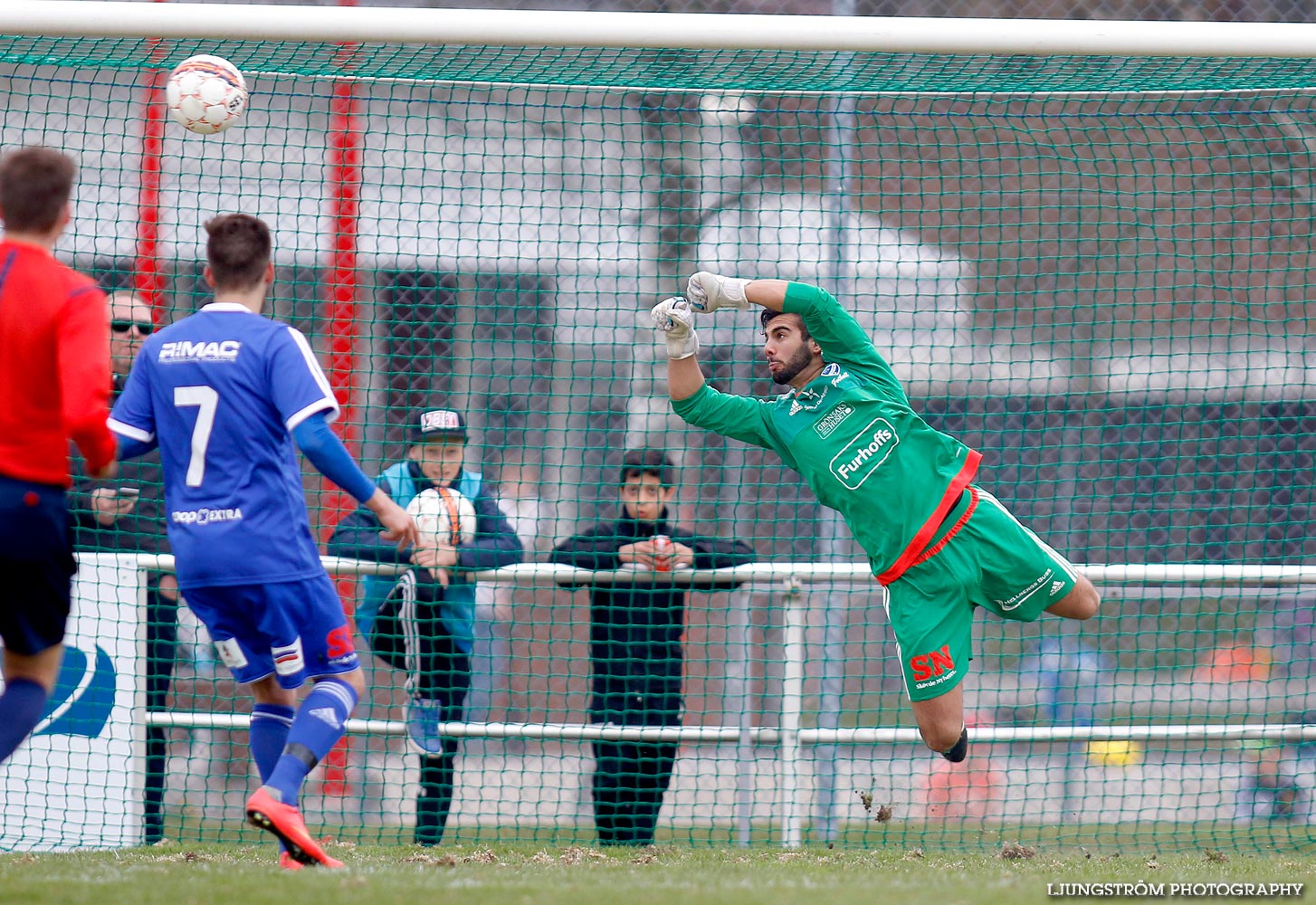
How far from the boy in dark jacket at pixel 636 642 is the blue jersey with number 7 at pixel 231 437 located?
86.3 inches

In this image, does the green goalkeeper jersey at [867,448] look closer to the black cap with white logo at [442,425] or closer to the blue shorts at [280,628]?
the black cap with white logo at [442,425]

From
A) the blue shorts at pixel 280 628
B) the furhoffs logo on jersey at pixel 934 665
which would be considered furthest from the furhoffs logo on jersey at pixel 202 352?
the furhoffs logo on jersey at pixel 934 665

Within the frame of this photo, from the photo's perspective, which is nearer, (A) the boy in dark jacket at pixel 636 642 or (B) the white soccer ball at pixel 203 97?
(B) the white soccer ball at pixel 203 97

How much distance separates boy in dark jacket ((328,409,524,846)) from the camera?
18.4ft

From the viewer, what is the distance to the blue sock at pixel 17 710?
3512 millimetres

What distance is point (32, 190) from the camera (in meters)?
3.44

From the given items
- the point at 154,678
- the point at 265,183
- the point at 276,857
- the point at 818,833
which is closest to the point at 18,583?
the point at 276,857

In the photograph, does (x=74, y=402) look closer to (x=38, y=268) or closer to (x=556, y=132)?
(x=38, y=268)

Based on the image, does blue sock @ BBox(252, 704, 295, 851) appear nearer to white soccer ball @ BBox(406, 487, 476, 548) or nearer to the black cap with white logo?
white soccer ball @ BBox(406, 487, 476, 548)

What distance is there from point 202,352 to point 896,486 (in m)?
2.45

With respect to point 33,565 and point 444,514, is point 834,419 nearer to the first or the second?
point 444,514

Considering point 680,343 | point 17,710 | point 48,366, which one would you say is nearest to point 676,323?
point 680,343

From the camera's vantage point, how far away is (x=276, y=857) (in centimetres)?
473

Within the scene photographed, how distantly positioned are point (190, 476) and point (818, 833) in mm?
3645
